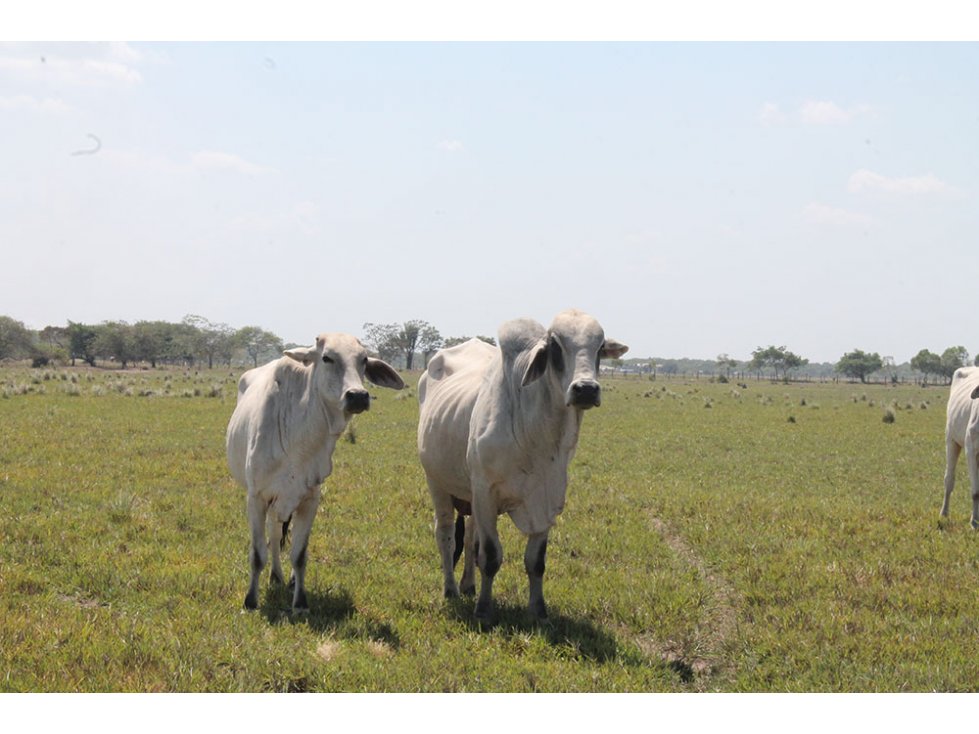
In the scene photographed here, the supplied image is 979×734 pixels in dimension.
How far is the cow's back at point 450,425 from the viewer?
7.45 meters

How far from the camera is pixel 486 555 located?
6738mm

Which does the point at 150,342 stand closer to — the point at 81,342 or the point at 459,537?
the point at 81,342

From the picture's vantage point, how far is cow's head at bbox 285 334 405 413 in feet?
21.0

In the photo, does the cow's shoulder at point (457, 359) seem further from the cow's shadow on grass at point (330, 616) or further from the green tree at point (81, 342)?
the green tree at point (81, 342)

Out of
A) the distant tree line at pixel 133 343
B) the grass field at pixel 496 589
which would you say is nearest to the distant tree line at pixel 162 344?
the distant tree line at pixel 133 343

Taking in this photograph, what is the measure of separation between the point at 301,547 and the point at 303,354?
170 centimetres

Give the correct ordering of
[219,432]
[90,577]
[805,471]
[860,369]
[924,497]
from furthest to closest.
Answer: [860,369], [219,432], [805,471], [924,497], [90,577]

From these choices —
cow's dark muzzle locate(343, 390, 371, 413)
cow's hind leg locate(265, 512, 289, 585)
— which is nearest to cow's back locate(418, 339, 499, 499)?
cow's dark muzzle locate(343, 390, 371, 413)

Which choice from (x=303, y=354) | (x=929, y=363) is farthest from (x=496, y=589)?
(x=929, y=363)

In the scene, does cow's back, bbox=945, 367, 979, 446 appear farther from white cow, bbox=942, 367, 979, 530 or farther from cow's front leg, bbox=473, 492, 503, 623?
→ cow's front leg, bbox=473, 492, 503, 623

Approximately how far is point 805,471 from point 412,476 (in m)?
9.10
